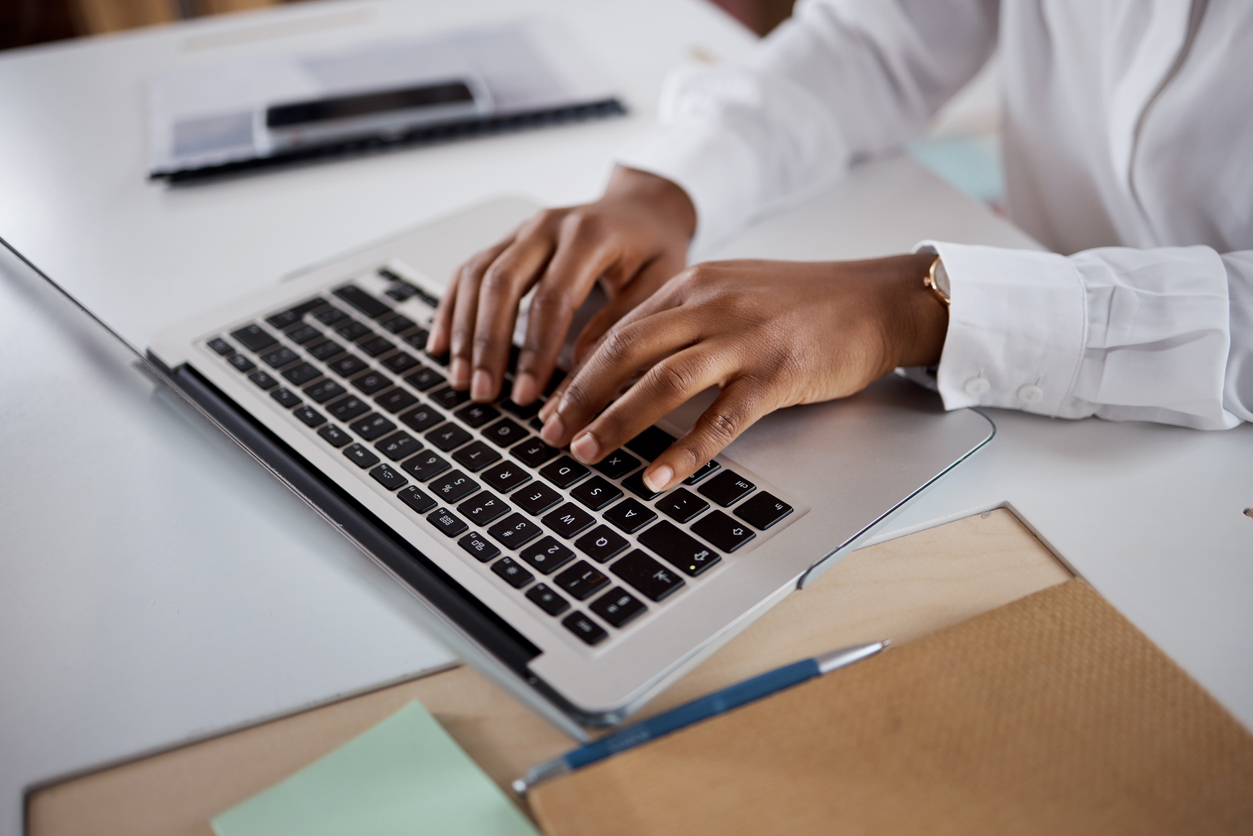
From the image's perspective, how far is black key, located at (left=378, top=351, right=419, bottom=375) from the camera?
608mm


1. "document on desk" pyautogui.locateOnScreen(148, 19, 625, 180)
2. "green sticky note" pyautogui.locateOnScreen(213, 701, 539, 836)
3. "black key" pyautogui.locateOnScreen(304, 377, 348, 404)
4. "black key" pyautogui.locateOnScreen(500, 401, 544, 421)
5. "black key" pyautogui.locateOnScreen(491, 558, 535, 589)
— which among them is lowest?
"green sticky note" pyautogui.locateOnScreen(213, 701, 539, 836)

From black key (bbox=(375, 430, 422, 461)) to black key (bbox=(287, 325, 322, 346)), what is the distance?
14 centimetres

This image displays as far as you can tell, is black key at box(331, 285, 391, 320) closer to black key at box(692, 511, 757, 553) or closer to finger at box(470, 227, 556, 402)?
finger at box(470, 227, 556, 402)

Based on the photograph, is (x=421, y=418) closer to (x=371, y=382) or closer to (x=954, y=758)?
(x=371, y=382)

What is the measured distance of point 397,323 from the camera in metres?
0.65

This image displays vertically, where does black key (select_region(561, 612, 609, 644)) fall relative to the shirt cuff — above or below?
below

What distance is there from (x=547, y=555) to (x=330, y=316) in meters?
0.31

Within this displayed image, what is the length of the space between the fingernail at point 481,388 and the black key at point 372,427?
0.05 m

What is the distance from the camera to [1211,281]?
0.55 meters

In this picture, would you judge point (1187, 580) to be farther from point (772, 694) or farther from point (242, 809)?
point (242, 809)

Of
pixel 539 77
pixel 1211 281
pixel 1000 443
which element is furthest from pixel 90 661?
pixel 539 77

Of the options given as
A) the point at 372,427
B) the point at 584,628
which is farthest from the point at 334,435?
the point at 584,628

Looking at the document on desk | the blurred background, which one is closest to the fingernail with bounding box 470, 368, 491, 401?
the document on desk

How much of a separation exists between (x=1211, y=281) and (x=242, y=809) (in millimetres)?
609
